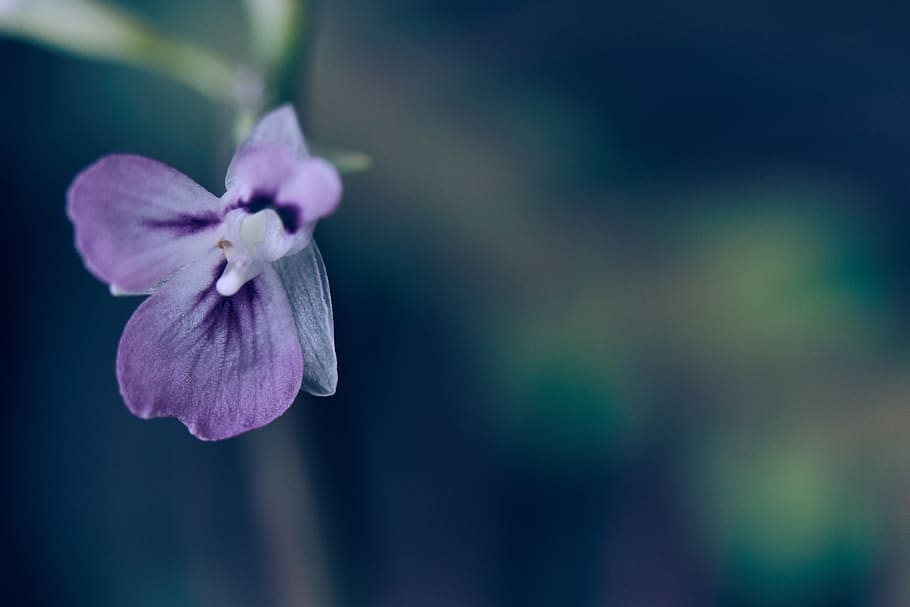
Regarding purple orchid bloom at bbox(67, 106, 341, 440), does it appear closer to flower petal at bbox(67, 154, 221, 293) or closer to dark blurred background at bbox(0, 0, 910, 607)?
flower petal at bbox(67, 154, 221, 293)

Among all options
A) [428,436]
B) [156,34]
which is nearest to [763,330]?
[428,436]

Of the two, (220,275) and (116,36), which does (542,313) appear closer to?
(116,36)

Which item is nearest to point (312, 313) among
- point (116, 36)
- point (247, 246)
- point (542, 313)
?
point (247, 246)

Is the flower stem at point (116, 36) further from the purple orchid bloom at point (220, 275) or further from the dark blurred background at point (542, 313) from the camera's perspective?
the dark blurred background at point (542, 313)

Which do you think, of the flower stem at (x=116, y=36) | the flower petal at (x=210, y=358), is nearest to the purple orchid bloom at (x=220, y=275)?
the flower petal at (x=210, y=358)

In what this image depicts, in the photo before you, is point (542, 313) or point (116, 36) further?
point (542, 313)

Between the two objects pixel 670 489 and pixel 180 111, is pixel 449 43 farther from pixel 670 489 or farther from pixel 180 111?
pixel 670 489

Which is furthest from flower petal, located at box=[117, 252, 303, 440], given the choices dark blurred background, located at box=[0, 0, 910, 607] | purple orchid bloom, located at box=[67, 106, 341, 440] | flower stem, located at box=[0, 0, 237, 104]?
dark blurred background, located at box=[0, 0, 910, 607]
